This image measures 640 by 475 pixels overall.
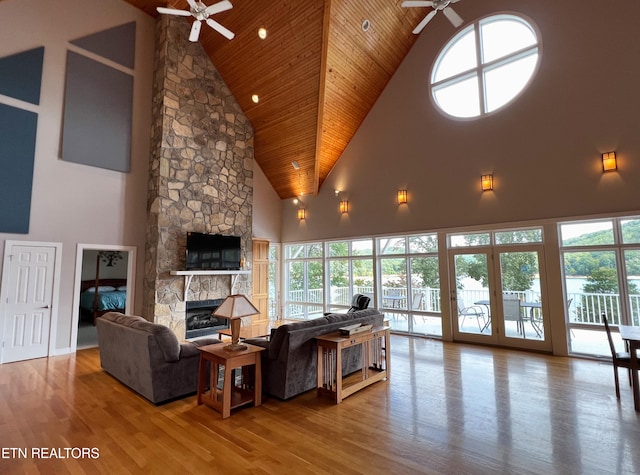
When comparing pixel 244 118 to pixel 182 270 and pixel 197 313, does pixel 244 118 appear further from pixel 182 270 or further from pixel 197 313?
pixel 197 313

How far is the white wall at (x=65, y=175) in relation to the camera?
5.54m

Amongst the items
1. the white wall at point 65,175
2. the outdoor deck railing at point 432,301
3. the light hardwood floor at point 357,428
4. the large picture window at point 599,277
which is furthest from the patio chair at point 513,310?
the white wall at point 65,175

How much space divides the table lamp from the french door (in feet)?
15.2

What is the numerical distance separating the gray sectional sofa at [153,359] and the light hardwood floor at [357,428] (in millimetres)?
171

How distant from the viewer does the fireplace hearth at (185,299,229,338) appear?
23.1 feet

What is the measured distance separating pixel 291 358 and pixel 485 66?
6334 mm

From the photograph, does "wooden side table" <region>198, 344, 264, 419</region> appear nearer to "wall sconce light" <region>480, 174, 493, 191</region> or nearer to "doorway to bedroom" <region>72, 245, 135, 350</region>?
"doorway to bedroom" <region>72, 245, 135, 350</region>

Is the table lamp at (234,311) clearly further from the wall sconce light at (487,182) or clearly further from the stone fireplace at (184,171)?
the wall sconce light at (487,182)

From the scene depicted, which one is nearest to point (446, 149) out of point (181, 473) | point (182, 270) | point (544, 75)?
point (544, 75)

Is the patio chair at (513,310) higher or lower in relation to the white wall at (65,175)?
lower

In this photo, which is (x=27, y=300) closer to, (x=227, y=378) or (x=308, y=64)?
(x=227, y=378)

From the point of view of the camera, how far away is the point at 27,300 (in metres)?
5.48

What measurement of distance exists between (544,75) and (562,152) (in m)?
1.37

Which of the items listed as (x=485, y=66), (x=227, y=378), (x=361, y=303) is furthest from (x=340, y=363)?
(x=485, y=66)
